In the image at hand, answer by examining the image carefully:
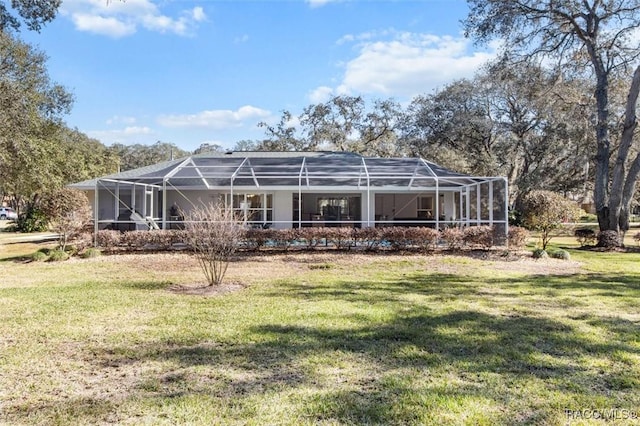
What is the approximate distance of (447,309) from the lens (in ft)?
22.2

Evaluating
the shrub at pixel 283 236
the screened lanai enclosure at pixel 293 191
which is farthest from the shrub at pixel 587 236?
the shrub at pixel 283 236

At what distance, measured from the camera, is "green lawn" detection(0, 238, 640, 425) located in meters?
3.44

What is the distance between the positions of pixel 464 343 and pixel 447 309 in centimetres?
171

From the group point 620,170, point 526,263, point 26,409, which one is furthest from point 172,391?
point 620,170

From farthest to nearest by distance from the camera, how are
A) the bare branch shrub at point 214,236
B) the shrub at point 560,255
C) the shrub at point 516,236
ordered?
the shrub at point 516,236 < the shrub at point 560,255 < the bare branch shrub at point 214,236

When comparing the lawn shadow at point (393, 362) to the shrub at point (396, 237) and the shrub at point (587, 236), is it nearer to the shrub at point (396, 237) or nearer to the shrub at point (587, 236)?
the shrub at point (396, 237)

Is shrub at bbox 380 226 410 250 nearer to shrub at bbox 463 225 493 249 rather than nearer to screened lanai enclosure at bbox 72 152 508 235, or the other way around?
shrub at bbox 463 225 493 249

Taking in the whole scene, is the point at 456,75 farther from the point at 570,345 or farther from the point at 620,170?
the point at 570,345

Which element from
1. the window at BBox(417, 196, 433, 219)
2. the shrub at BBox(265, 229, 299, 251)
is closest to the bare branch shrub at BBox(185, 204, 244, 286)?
the shrub at BBox(265, 229, 299, 251)

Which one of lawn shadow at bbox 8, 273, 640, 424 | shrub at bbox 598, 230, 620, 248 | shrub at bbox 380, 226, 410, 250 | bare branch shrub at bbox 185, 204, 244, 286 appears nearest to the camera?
lawn shadow at bbox 8, 273, 640, 424

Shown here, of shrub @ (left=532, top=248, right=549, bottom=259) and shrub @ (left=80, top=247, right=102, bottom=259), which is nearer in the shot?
shrub @ (left=532, top=248, right=549, bottom=259)

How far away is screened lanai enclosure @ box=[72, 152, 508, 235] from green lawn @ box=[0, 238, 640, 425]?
8.60 m

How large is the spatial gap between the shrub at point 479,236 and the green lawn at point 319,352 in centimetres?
492

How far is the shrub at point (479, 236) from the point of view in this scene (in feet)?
46.1
